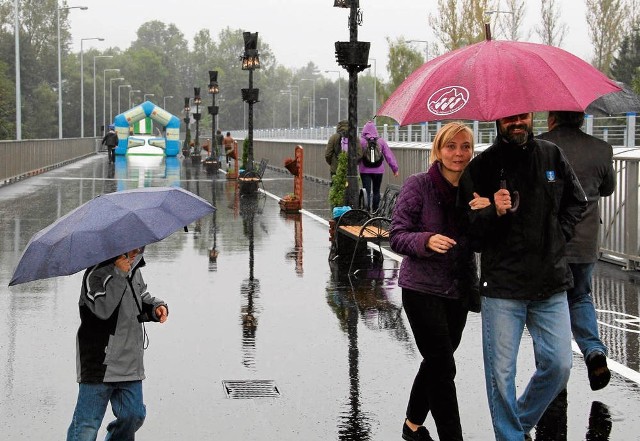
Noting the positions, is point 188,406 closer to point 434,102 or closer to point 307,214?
point 434,102

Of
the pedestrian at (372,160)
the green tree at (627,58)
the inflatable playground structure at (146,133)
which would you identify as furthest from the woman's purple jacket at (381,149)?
the inflatable playground structure at (146,133)

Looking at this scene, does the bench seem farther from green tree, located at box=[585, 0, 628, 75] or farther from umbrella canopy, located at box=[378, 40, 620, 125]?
green tree, located at box=[585, 0, 628, 75]

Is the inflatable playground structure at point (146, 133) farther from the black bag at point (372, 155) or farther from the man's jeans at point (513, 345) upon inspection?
the man's jeans at point (513, 345)

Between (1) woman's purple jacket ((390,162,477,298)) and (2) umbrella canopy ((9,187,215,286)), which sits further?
(1) woman's purple jacket ((390,162,477,298))

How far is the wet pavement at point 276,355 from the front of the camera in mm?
6770

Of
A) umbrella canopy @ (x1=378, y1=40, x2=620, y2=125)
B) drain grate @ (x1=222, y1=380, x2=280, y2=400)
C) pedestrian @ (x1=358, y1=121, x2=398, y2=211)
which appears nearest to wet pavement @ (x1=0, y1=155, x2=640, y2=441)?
drain grate @ (x1=222, y1=380, x2=280, y2=400)

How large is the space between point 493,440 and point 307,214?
16.6m

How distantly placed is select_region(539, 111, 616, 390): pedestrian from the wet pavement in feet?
1.33

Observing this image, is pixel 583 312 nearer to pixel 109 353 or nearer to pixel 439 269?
pixel 439 269

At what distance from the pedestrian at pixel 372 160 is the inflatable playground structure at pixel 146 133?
193ft

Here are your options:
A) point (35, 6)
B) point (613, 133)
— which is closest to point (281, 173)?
point (613, 133)

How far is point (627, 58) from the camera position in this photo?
72250 mm

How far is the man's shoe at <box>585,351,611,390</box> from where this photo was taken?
22.5ft

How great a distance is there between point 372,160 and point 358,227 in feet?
14.1
